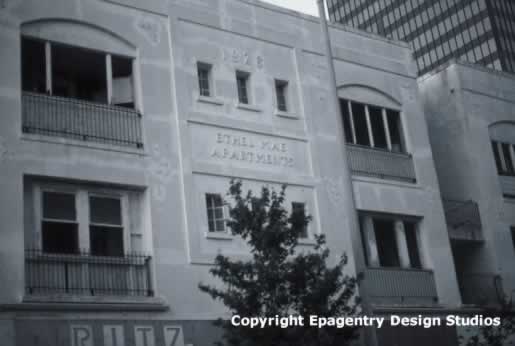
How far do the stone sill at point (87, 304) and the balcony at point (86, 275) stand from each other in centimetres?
24

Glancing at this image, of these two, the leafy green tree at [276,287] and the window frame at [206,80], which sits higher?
the window frame at [206,80]

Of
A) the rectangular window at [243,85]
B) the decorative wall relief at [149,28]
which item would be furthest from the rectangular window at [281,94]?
the decorative wall relief at [149,28]

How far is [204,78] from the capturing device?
77.0 feet

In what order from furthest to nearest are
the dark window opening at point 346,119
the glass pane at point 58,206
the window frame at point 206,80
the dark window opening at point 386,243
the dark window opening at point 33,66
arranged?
the dark window opening at point 346,119
the dark window opening at point 386,243
the window frame at point 206,80
the dark window opening at point 33,66
the glass pane at point 58,206

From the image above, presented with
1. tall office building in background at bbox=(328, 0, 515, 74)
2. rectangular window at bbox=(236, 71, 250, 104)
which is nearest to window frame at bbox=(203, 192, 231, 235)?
rectangular window at bbox=(236, 71, 250, 104)

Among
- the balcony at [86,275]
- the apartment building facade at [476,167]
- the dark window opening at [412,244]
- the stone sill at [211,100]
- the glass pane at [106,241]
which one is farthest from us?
the apartment building facade at [476,167]

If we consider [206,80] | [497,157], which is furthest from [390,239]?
[206,80]

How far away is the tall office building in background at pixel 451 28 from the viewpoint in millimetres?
101312

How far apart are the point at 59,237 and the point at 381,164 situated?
467 inches

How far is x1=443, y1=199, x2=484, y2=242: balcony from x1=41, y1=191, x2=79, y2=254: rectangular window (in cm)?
1421

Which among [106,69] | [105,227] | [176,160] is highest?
[106,69]

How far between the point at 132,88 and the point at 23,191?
184 inches

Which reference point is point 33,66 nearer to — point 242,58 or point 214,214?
point 214,214

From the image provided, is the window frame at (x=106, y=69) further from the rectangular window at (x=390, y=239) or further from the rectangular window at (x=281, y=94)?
A: the rectangular window at (x=390, y=239)
